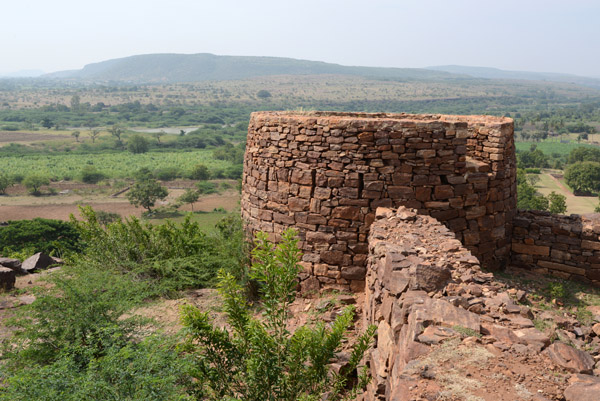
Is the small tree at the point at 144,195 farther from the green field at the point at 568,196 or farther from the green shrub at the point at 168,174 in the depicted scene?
the green field at the point at 568,196

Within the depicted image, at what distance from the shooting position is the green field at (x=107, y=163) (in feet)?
230

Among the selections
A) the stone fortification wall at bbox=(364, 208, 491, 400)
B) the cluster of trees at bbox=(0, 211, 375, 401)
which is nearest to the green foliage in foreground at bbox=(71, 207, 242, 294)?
the cluster of trees at bbox=(0, 211, 375, 401)

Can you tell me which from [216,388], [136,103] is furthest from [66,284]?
[136,103]

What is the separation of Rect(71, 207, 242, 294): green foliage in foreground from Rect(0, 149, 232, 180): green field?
64.2 metres

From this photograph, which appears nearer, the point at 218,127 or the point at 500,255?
the point at 500,255

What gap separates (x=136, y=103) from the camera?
170 meters

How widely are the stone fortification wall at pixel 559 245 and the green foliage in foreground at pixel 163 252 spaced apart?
486 centimetres

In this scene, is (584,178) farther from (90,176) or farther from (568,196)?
(90,176)

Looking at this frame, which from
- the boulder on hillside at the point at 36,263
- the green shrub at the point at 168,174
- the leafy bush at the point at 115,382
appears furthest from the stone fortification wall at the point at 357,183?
the green shrub at the point at 168,174

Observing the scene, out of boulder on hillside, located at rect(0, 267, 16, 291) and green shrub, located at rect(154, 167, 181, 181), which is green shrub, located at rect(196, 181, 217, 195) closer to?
green shrub, located at rect(154, 167, 181, 181)

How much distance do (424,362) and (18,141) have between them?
116 metres

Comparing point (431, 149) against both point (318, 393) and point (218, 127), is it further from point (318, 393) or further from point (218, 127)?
point (218, 127)

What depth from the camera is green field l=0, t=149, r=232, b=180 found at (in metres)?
70.2

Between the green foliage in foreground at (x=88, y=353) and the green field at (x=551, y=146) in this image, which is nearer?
the green foliage in foreground at (x=88, y=353)
